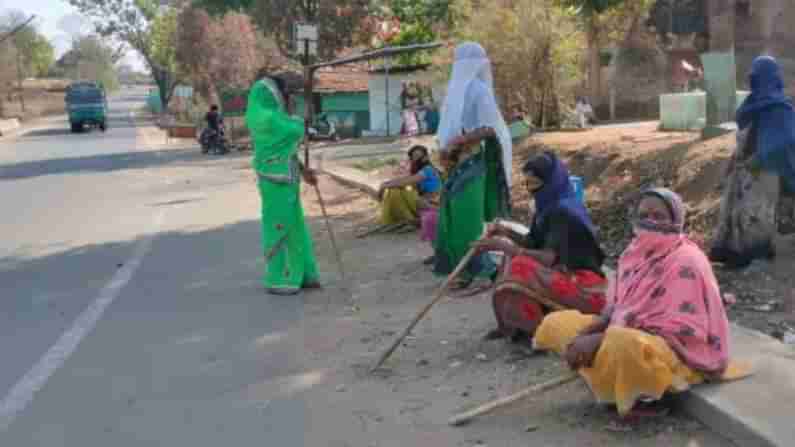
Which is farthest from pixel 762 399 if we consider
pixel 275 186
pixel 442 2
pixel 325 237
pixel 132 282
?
pixel 442 2

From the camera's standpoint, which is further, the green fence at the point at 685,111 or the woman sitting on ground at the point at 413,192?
the green fence at the point at 685,111

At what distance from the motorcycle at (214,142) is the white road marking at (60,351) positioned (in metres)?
18.9

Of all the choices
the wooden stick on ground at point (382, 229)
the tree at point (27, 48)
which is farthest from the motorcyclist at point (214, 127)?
the tree at point (27, 48)

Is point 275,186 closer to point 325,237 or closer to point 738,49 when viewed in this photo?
point 325,237

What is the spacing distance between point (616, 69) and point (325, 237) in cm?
2338

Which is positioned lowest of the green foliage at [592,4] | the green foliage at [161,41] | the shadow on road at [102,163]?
the shadow on road at [102,163]

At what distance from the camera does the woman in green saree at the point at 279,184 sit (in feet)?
25.8

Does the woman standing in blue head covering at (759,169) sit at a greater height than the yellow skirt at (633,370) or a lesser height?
greater

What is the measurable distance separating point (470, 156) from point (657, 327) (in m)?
3.55

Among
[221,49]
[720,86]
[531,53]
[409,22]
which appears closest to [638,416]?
[720,86]

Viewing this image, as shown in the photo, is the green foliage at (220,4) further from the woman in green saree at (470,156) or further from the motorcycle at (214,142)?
the motorcycle at (214,142)

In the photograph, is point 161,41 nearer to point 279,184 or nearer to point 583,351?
point 279,184

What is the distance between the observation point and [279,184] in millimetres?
7930

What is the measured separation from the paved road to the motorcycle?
43.8ft
